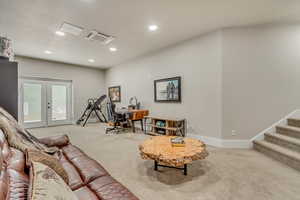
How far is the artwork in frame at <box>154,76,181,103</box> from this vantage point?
179 inches

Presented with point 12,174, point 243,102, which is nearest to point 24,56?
point 12,174

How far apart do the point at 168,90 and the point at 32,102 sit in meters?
5.52


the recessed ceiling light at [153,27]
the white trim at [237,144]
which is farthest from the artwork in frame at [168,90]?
the white trim at [237,144]

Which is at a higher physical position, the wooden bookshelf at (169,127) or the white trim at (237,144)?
the wooden bookshelf at (169,127)

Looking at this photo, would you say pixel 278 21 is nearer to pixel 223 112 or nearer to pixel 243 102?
pixel 243 102

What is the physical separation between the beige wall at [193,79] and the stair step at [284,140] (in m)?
1.03

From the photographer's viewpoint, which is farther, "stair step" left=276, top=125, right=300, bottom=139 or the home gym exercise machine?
the home gym exercise machine

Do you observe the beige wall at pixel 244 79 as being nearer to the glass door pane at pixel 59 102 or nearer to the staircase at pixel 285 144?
the staircase at pixel 285 144

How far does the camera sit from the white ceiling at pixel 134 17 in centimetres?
267

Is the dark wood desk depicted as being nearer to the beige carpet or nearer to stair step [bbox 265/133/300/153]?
the beige carpet

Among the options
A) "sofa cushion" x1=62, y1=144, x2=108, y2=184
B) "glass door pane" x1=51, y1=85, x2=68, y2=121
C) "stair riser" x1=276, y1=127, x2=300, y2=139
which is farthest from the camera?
"glass door pane" x1=51, y1=85, x2=68, y2=121

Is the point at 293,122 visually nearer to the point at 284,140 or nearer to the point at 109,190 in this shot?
the point at 284,140

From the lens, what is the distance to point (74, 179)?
1345mm

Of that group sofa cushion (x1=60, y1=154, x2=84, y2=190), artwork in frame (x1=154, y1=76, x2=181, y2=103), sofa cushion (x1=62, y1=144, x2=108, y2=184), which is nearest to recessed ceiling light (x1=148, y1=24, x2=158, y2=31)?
artwork in frame (x1=154, y1=76, x2=181, y2=103)
